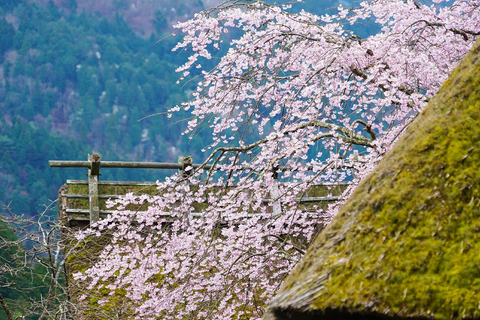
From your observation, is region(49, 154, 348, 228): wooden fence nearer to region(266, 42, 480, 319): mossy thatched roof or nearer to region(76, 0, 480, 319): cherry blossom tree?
region(76, 0, 480, 319): cherry blossom tree

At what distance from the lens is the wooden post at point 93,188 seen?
31.8 ft

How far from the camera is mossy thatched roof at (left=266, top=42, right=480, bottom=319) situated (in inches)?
91.0

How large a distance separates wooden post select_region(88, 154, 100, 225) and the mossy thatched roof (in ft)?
24.9

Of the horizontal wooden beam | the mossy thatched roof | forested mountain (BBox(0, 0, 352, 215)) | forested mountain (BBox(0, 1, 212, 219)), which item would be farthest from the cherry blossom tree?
forested mountain (BBox(0, 1, 212, 219))

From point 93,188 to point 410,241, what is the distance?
8149 millimetres

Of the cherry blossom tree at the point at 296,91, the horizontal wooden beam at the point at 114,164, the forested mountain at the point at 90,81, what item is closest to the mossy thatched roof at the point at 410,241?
the cherry blossom tree at the point at 296,91

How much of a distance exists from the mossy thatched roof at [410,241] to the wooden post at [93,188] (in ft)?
24.9

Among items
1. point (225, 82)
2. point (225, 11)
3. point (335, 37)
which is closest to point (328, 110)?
point (335, 37)

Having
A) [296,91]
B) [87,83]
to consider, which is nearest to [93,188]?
[296,91]

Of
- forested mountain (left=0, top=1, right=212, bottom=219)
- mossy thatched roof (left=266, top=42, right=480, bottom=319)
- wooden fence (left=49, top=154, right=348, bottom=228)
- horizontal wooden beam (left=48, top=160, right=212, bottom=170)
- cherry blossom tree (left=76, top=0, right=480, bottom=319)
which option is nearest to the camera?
mossy thatched roof (left=266, top=42, right=480, bottom=319)

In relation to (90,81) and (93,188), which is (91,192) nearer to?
(93,188)

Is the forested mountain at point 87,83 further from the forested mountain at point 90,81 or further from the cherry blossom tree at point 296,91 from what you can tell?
the cherry blossom tree at point 296,91

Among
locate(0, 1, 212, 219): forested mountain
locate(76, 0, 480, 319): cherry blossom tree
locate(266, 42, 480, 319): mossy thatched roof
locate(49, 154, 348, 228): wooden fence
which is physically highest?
locate(0, 1, 212, 219): forested mountain

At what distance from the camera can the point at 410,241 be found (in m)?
2.42
